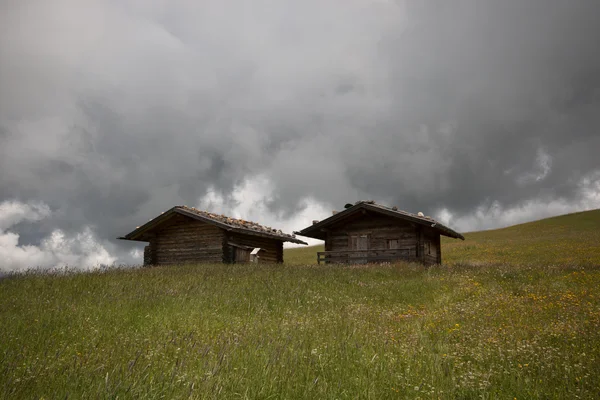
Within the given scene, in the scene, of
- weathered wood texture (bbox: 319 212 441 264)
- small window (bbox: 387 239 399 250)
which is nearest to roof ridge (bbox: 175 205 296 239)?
weathered wood texture (bbox: 319 212 441 264)

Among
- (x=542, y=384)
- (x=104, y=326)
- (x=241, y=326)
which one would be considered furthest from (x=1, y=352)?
(x=542, y=384)

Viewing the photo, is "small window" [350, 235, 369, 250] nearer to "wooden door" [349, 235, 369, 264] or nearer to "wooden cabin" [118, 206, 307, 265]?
"wooden door" [349, 235, 369, 264]

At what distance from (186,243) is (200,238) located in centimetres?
117

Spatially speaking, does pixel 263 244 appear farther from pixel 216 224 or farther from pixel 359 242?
pixel 359 242

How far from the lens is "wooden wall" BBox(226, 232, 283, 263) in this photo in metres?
25.2

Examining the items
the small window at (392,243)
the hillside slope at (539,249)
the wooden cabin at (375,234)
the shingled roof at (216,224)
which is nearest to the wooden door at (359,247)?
the wooden cabin at (375,234)

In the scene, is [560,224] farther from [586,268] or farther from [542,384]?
[542,384]

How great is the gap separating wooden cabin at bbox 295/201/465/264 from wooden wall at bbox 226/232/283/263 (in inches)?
108

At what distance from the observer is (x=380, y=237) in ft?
81.5

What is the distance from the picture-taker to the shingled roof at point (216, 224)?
23656mm

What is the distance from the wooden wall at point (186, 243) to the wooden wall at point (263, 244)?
98 cm

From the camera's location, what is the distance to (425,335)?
719 centimetres

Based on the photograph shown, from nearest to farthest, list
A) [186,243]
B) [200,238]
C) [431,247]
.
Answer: [200,238], [186,243], [431,247]

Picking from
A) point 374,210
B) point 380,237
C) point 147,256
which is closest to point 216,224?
point 147,256
